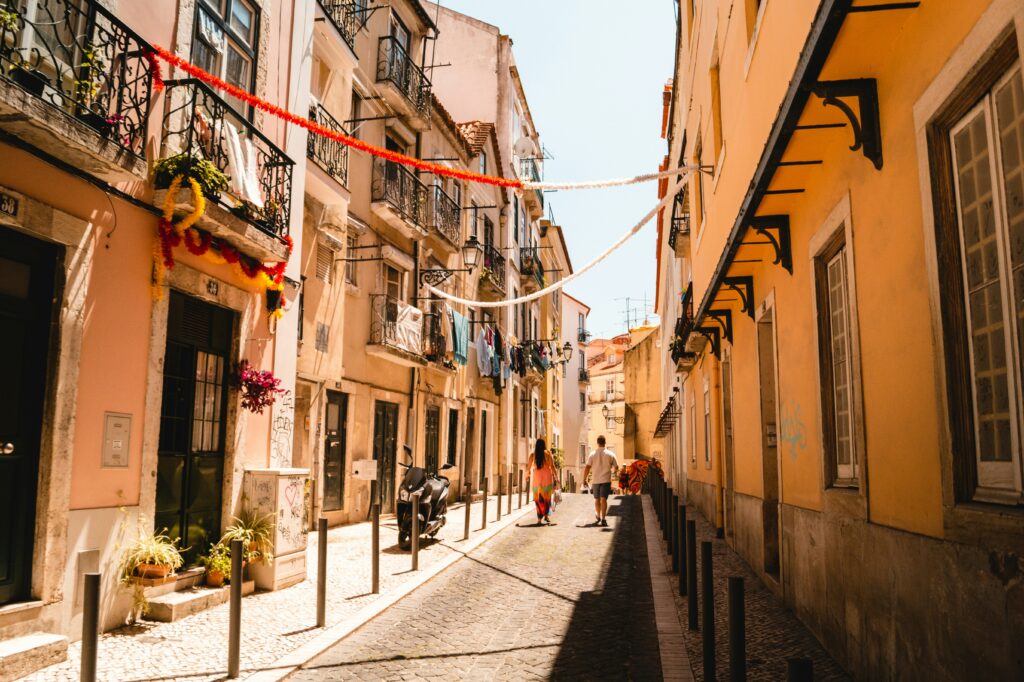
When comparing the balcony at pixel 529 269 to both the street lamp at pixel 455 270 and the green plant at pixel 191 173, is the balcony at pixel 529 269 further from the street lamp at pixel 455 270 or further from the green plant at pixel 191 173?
the green plant at pixel 191 173

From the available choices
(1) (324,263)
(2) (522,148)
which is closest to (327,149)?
(1) (324,263)

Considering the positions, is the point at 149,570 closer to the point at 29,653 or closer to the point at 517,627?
the point at 29,653

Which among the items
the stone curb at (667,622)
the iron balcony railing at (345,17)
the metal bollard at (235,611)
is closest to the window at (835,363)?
the stone curb at (667,622)

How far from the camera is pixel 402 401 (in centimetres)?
1997

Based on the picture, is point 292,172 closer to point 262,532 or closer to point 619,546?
point 262,532

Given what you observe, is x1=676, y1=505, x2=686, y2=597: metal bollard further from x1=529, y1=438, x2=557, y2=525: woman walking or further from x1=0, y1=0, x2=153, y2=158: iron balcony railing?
x1=529, y1=438, x2=557, y2=525: woman walking

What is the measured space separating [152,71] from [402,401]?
43.5 feet

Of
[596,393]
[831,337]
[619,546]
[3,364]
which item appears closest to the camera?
[3,364]

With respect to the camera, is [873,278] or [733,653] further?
[873,278]

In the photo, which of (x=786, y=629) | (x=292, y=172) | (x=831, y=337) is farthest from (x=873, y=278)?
(x=292, y=172)

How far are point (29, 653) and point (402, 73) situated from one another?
16368 millimetres

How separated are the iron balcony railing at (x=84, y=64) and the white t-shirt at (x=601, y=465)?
38.5 feet

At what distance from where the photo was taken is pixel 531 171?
37906mm

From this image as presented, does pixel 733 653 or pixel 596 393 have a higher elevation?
pixel 596 393
